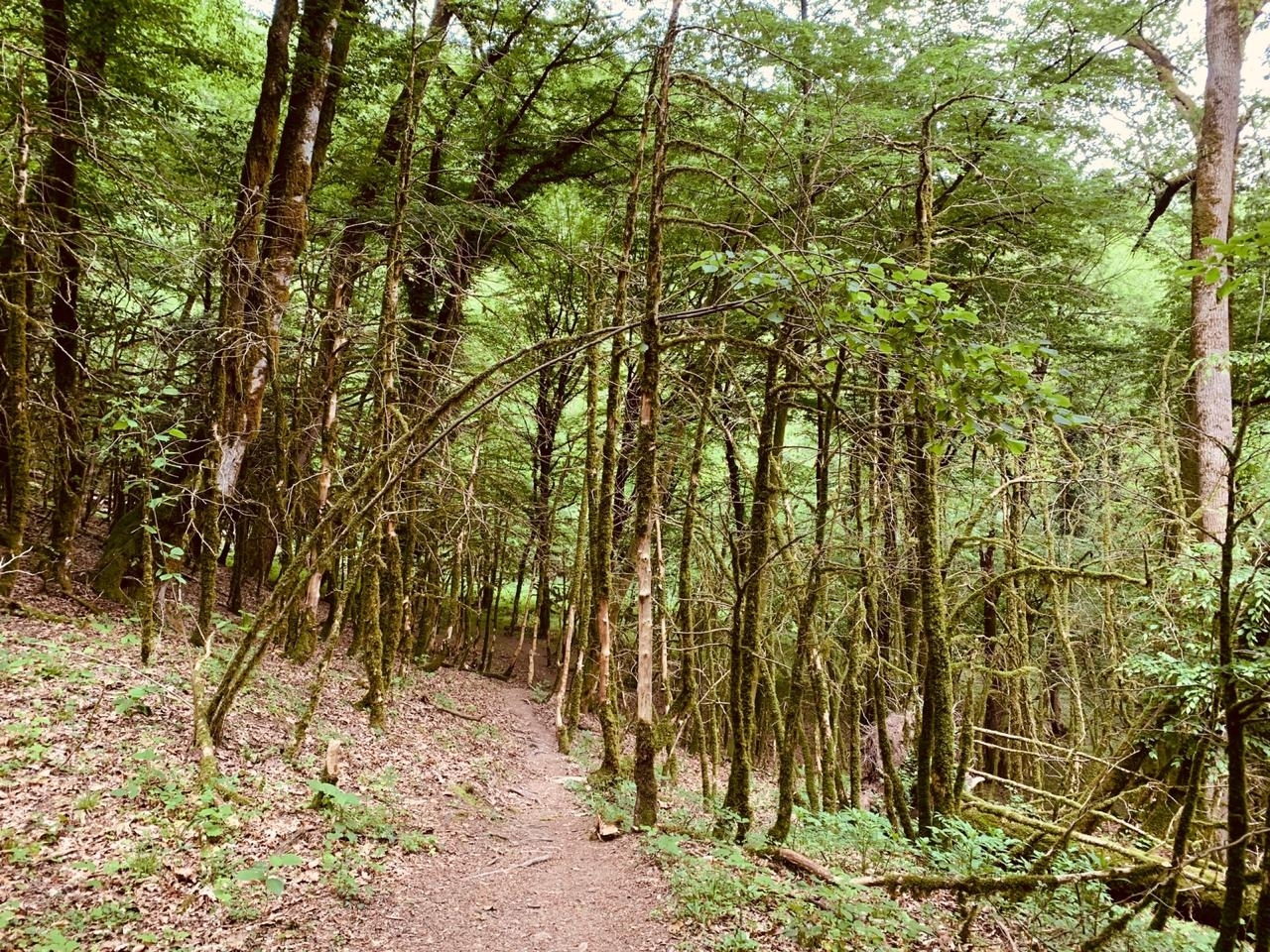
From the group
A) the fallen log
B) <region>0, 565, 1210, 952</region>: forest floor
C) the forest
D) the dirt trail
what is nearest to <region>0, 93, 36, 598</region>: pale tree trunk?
the forest

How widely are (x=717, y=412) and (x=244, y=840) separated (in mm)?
6005

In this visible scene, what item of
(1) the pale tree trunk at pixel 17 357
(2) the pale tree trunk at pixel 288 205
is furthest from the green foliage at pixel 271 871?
(2) the pale tree trunk at pixel 288 205

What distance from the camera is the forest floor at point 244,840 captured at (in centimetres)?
404

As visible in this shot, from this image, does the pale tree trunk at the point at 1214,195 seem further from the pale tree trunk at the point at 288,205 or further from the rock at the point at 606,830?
the pale tree trunk at the point at 288,205

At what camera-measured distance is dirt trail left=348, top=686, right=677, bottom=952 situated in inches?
186

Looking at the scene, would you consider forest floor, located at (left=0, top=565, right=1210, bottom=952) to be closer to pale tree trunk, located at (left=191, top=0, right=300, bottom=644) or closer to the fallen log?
the fallen log

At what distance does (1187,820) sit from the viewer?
429cm

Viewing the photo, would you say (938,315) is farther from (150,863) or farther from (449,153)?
(449,153)

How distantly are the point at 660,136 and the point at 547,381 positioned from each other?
10463 millimetres

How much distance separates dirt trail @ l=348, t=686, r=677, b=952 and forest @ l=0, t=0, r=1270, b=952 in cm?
45

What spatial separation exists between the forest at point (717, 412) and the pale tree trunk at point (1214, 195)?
6 centimetres

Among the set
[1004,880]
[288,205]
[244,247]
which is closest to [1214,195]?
[1004,880]

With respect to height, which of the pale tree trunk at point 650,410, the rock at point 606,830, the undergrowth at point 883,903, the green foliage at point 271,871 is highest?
the pale tree trunk at point 650,410

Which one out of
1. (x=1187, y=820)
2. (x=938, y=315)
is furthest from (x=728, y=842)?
(x=938, y=315)
